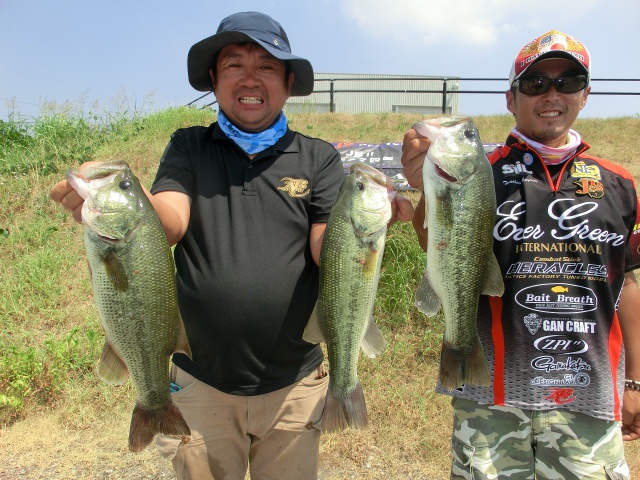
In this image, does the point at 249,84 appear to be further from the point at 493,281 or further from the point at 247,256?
the point at 493,281

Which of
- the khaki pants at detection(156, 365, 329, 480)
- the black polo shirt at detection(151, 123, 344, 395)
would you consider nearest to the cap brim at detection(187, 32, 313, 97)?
the black polo shirt at detection(151, 123, 344, 395)

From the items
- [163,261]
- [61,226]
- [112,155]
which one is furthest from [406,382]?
[112,155]

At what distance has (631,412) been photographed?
8.72 ft

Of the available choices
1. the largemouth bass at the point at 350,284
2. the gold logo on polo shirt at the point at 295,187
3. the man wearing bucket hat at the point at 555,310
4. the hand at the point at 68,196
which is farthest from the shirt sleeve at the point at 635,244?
the hand at the point at 68,196

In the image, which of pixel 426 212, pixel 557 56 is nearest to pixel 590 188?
pixel 557 56

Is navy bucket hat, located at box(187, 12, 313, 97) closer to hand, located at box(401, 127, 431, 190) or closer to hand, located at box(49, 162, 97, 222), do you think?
hand, located at box(401, 127, 431, 190)

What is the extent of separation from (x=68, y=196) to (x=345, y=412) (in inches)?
63.6

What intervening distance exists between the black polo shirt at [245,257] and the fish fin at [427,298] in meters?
0.57

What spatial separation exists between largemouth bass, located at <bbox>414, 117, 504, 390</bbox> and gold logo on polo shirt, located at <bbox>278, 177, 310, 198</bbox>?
2.24 feet

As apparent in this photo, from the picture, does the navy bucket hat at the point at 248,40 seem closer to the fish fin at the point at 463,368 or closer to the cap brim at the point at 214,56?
the cap brim at the point at 214,56

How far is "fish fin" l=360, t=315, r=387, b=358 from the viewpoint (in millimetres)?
2484

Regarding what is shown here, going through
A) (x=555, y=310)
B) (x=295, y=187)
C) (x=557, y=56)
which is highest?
(x=557, y=56)

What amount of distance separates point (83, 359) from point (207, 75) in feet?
12.5

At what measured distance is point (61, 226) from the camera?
8.55m
